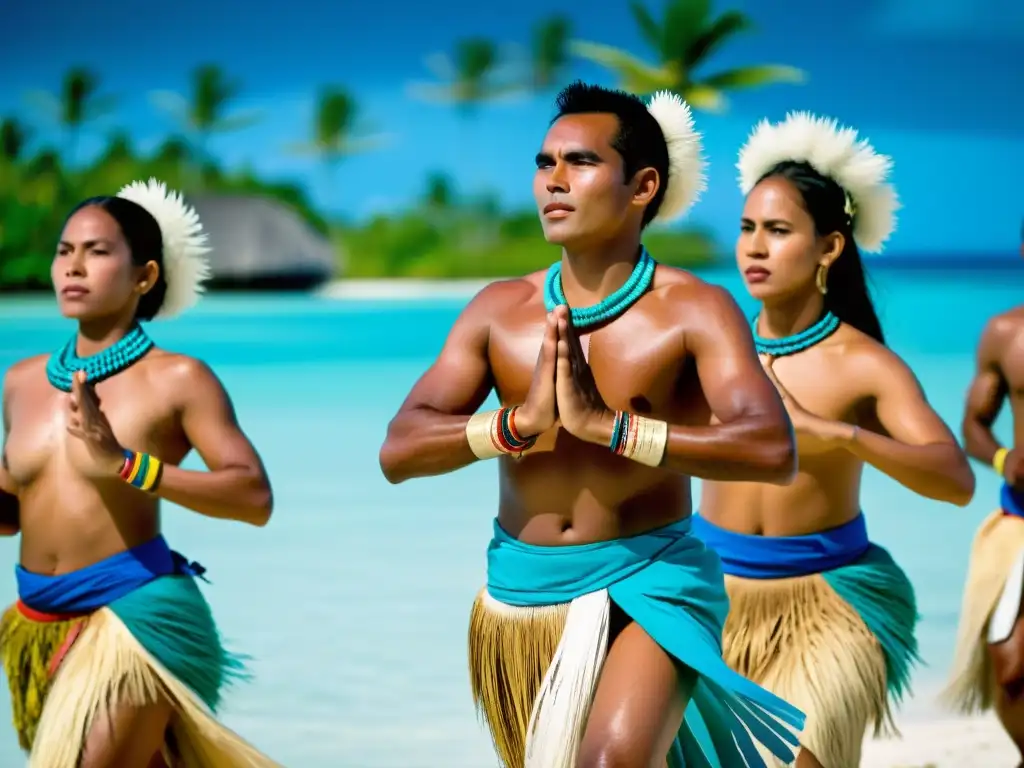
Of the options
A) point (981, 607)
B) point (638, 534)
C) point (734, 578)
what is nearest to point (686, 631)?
point (638, 534)

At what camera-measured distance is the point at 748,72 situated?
129 feet

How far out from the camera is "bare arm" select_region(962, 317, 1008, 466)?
15.9ft

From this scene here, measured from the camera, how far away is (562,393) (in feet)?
9.34

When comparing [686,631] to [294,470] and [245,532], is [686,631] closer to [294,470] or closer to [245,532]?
[245,532]

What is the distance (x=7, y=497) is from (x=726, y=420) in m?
1.67

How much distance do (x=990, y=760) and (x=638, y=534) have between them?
268 cm

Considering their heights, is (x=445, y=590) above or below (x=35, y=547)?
below

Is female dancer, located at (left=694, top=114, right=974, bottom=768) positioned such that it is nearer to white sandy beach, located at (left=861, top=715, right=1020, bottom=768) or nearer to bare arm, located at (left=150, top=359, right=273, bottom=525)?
bare arm, located at (left=150, top=359, right=273, bottom=525)

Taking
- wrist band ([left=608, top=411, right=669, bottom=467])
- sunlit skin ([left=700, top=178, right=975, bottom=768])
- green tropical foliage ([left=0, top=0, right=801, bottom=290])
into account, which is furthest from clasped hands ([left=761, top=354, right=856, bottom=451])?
green tropical foliage ([left=0, top=0, right=801, bottom=290])

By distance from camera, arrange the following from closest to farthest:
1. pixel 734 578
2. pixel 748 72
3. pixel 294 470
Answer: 1. pixel 734 578
2. pixel 294 470
3. pixel 748 72

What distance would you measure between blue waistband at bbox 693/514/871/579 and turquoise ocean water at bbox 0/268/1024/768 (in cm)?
66

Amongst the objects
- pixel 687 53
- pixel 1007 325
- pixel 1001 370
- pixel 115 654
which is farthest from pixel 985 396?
pixel 687 53

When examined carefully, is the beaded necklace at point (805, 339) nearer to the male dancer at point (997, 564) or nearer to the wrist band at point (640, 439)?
the male dancer at point (997, 564)

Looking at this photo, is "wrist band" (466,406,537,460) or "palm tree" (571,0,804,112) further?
"palm tree" (571,0,804,112)
